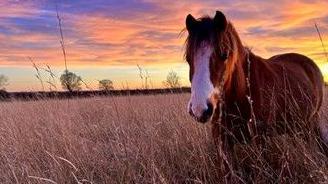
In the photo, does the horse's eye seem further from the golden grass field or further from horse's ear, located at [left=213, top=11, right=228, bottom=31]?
the golden grass field

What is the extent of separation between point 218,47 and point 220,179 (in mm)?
1140

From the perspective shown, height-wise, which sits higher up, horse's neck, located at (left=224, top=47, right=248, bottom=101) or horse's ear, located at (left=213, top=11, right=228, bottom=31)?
horse's ear, located at (left=213, top=11, right=228, bottom=31)

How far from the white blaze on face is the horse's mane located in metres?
0.08

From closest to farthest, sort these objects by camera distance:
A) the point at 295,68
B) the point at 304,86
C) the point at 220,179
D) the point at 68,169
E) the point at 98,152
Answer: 1. the point at 220,179
2. the point at 68,169
3. the point at 98,152
4. the point at 304,86
5. the point at 295,68

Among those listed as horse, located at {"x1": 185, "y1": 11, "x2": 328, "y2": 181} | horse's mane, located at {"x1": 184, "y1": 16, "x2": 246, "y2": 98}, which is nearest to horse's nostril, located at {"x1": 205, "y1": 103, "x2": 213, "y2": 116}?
horse, located at {"x1": 185, "y1": 11, "x2": 328, "y2": 181}

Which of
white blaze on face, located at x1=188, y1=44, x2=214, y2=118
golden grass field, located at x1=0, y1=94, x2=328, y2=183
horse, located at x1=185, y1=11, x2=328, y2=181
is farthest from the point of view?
golden grass field, located at x1=0, y1=94, x2=328, y2=183

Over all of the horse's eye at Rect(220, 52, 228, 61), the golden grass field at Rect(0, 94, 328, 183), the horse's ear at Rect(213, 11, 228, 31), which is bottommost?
the golden grass field at Rect(0, 94, 328, 183)

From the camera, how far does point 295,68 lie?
579 cm

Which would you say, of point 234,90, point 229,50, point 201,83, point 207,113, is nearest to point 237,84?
point 234,90

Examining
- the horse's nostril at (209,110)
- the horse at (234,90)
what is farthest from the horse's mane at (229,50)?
the horse's nostril at (209,110)

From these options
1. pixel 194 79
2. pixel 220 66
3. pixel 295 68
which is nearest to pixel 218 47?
pixel 220 66

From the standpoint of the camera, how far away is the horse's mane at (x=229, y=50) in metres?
3.61

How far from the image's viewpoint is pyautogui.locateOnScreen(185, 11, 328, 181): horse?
11.2 feet

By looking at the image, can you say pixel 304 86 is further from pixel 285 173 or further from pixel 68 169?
pixel 68 169
